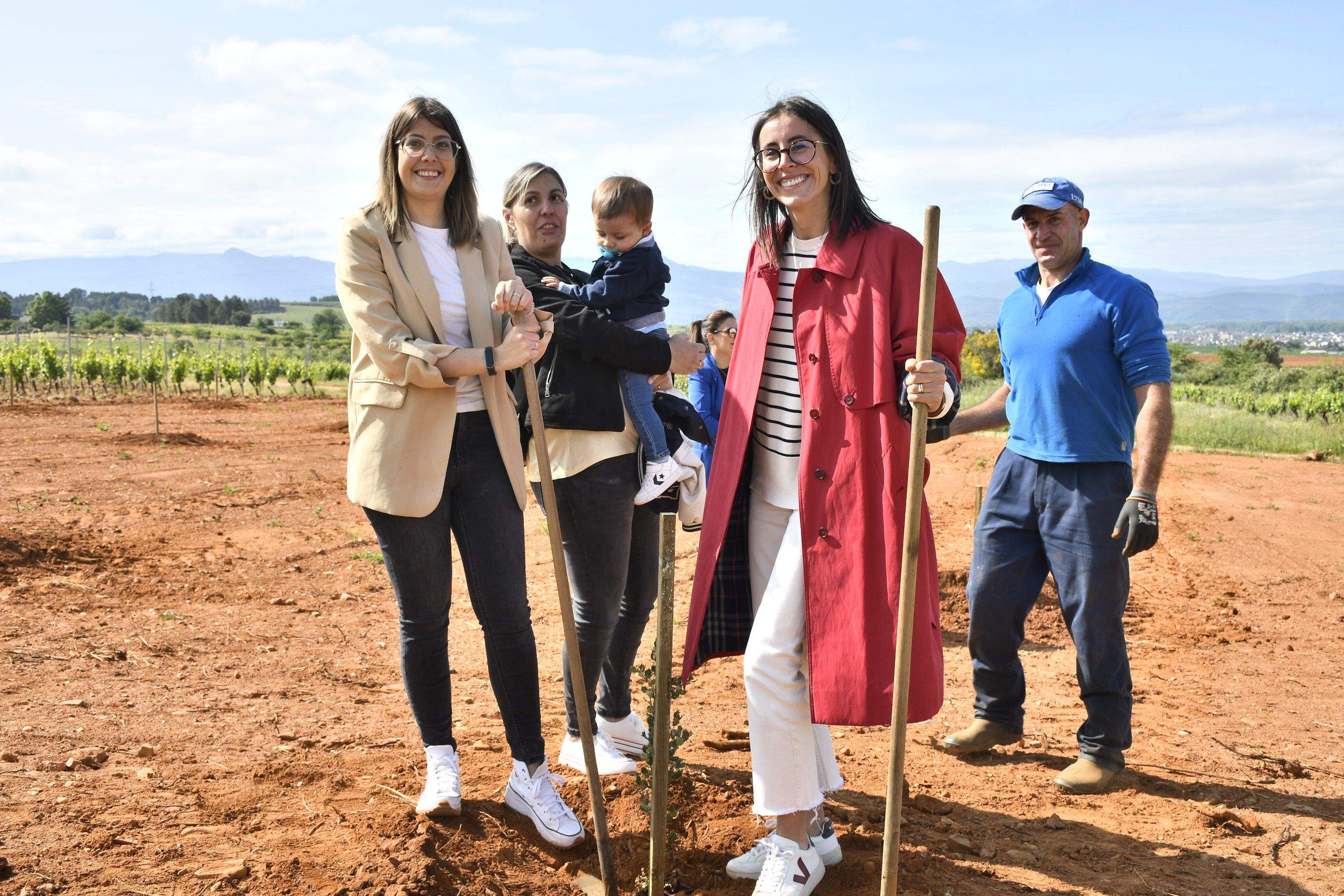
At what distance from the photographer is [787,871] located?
254 centimetres

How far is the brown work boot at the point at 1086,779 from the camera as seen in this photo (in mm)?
3604

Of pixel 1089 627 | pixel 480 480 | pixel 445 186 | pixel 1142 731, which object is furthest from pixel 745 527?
pixel 1142 731

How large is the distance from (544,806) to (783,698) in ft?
3.00

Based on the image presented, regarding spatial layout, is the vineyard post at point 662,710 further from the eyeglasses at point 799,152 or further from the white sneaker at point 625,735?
the white sneaker at point 625,735

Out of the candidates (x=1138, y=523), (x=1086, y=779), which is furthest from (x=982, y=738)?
(x=1138, y=523)

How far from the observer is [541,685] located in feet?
15.8

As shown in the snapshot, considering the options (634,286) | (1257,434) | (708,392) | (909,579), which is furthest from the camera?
(1257,434)

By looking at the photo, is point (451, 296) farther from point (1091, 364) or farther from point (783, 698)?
point (1091, 364)

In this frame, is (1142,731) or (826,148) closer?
(826,148)

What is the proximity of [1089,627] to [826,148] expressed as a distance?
2.16 metres

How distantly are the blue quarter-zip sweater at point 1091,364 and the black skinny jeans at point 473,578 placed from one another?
207 centimetres

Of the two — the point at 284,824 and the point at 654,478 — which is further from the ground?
the point at 654,478

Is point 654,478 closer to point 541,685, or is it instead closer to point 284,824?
point 284,824

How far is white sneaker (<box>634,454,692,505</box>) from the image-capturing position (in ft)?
10.5
